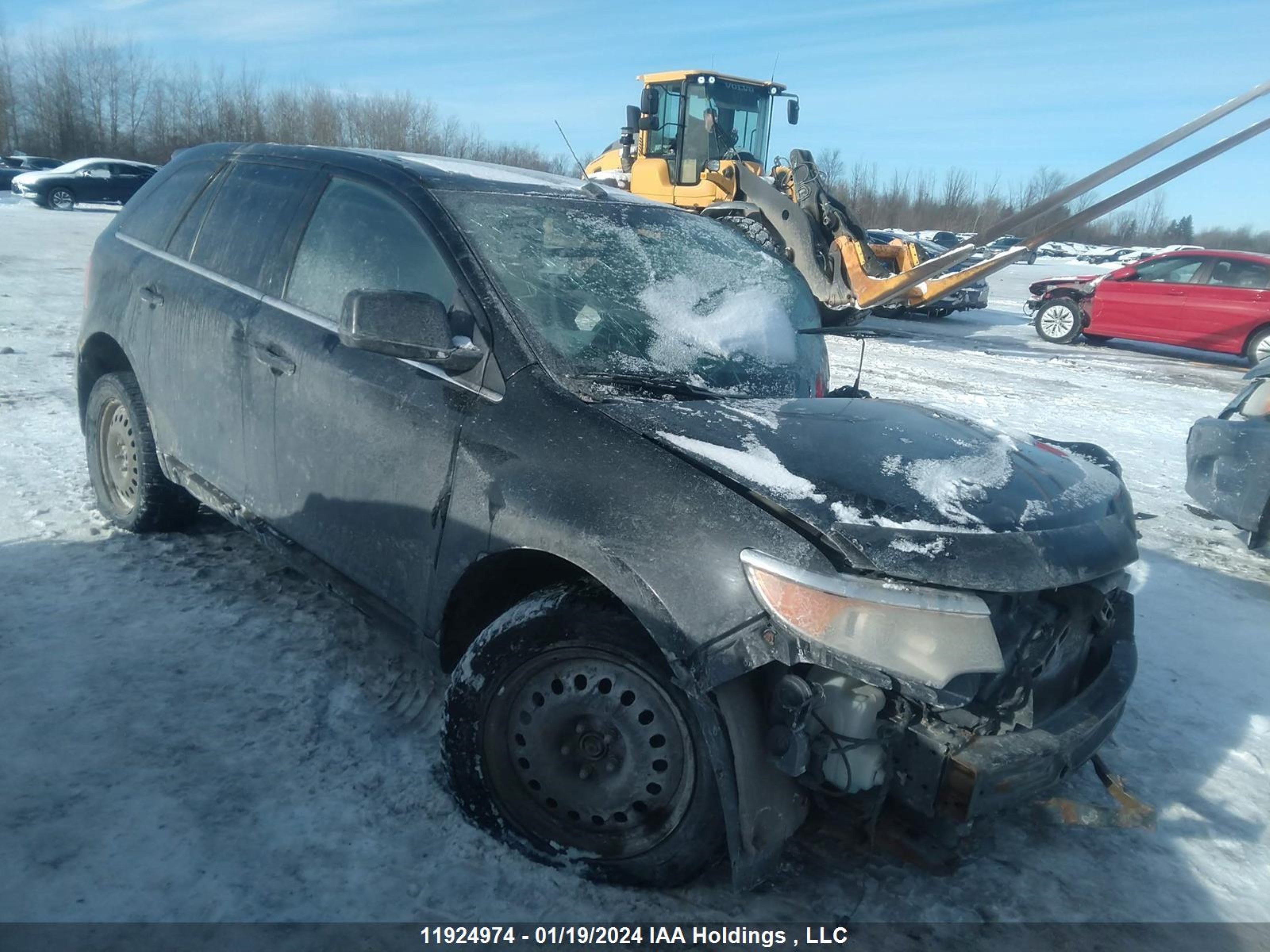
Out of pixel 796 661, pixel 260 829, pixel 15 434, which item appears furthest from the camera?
pixel 15 434

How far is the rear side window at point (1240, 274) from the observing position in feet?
45.1

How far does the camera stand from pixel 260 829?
Answer: 2.56 metres

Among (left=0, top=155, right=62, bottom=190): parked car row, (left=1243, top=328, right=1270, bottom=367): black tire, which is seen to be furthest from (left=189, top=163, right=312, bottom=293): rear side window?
(left=0, top=155, right=62, bottom=190): parked car row

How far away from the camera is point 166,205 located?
4.27 metres

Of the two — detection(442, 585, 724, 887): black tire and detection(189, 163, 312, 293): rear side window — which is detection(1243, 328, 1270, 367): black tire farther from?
detection(442, 585, 724, 887): black tire

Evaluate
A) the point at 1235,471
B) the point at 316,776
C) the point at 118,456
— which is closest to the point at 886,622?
the point at 316,776

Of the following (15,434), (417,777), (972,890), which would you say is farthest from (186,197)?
(972,890)

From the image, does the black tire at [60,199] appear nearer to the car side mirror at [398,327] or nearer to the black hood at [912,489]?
the car side mirror at [398,327]

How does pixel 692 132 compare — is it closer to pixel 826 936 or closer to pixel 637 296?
pixel 637 296

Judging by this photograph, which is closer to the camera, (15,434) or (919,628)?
(919,628)

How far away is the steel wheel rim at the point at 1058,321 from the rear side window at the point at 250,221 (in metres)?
14.7

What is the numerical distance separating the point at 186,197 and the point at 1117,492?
398cm

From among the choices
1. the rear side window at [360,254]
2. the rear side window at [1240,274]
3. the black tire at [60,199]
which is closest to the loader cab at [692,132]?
the rear side window at [1240,274]

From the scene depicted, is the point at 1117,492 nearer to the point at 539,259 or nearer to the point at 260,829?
the point at 539,259
